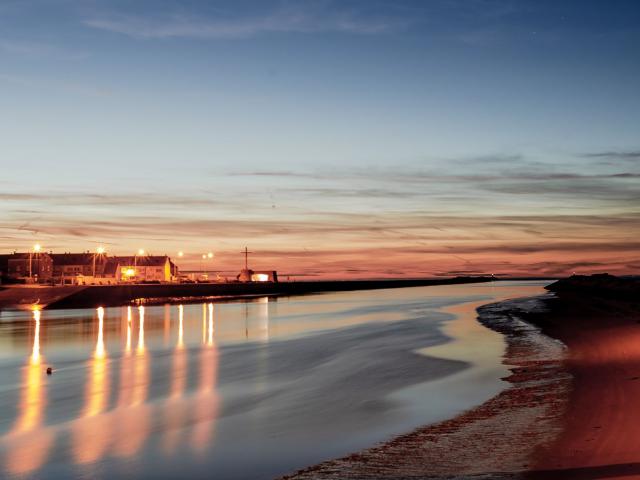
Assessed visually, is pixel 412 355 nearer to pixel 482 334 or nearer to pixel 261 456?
pixel 482 334

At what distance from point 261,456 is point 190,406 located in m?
5.98

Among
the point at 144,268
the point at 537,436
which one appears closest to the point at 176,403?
the point at 537,436

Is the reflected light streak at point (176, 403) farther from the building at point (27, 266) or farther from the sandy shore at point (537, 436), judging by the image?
the building at point (27, 266)

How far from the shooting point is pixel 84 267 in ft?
468

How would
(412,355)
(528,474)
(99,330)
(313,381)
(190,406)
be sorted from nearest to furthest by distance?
(528,474) < (190,406) < (313,381) < (412,355) < (99,330)

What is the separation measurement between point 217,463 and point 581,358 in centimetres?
1511

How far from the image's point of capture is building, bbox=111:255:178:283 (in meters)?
145

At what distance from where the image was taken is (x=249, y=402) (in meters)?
19.0

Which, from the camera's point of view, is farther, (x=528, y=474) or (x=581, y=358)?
(x=581, y=358)

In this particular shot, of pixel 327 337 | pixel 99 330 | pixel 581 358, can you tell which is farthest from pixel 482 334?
pixel 99 330

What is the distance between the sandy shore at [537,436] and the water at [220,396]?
36.5 inches

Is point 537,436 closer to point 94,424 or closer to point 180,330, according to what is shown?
point 94,424

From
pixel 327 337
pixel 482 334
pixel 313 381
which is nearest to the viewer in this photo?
pixel 313 381

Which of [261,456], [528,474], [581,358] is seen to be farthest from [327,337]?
[528,474]
